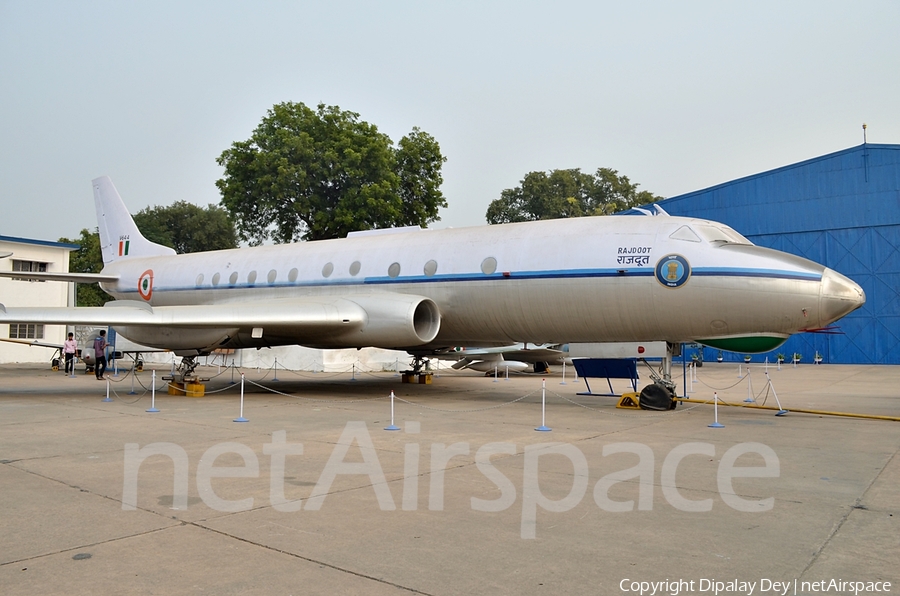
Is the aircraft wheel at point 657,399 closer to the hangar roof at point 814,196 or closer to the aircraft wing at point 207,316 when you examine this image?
the aircraft wing at point 207,316

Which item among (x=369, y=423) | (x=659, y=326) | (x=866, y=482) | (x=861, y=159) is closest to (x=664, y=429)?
(x=659, y=326)

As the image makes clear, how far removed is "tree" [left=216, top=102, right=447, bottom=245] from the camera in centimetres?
3167

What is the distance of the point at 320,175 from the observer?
32.2 m

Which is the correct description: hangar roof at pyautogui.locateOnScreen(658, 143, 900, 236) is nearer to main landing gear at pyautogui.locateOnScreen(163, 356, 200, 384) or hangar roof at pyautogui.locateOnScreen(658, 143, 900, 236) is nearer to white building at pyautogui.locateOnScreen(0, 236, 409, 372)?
white building at pyautogui.locateOnScreen(0, 236, 409, 372)

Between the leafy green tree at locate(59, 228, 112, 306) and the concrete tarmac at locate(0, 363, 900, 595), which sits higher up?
the leafy green tree at locate(59, 228, 112, 306)

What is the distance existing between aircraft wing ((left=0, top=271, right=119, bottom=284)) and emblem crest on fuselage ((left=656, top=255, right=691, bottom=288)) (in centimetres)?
1410

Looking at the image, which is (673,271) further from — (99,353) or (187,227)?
(187,227)

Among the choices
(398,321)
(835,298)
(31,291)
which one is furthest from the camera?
(31,291)

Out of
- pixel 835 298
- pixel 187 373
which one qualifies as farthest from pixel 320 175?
pixel 835 298

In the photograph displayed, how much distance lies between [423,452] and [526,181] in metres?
53.4

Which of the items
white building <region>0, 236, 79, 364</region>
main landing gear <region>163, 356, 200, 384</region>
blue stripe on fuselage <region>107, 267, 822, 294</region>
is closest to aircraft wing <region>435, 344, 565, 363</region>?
blue stripe on fuselage <region>107, 267, 822, 294</region>

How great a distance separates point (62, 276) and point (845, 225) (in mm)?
35060

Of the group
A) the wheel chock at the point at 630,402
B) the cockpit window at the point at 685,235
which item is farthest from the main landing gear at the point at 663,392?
the cockpit window at the point at 685,235

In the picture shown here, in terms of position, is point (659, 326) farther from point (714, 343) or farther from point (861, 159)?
point (861, 159)
